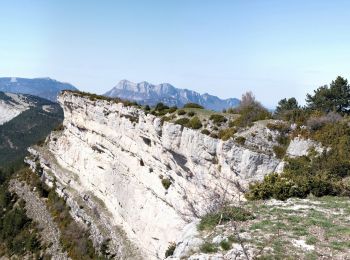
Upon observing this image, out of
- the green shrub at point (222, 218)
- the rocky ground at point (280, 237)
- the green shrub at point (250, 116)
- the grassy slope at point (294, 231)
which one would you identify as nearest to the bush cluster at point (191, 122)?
the green shrub at point (250, 116)

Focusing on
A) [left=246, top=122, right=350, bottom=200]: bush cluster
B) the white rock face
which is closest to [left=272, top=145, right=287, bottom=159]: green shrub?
the white rock face

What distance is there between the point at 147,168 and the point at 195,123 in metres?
11.4

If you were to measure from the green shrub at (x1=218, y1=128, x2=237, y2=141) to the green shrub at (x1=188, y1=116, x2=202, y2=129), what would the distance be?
2555 millimetres

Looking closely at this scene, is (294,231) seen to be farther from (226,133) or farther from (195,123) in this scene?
(195,123)

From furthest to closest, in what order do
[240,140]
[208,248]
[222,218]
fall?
[240,140] → [222,218] → [208,248]

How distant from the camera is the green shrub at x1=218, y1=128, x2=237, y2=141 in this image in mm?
32747

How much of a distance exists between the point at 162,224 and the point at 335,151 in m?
19.7

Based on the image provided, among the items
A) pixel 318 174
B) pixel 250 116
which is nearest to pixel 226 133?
pixel 250 116

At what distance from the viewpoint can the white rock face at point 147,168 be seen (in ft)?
107

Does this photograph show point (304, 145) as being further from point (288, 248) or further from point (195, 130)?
point (288, 248)

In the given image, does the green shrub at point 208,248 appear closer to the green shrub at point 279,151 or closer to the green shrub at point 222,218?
the green shrub at point 222,218

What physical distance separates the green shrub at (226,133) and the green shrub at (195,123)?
2555 millimetres

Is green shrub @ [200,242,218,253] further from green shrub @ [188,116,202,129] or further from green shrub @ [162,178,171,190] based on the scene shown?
green shrub @ [162,178,171,190]

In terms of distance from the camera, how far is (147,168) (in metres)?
44.8
